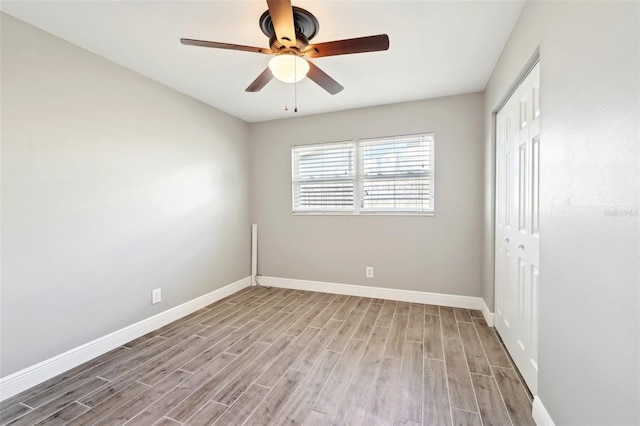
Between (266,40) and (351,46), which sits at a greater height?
(266,40)

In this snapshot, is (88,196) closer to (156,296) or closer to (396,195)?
(156,296)

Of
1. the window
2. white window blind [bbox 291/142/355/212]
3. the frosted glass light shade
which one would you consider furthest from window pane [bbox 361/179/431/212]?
the frosted glass light shade

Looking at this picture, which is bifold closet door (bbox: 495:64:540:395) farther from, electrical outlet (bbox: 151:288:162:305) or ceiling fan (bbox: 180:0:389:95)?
electrical outlet (bbox: 151:288:162:305)

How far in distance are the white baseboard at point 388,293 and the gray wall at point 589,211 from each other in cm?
168

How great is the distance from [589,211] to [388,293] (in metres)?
2.71

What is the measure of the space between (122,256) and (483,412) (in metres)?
3.00

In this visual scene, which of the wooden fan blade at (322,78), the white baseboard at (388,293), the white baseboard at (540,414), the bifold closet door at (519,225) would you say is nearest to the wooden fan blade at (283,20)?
the wooden fan blade at (322,78)

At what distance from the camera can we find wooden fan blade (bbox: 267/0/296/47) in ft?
4.62

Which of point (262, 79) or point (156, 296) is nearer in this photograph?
point (262, 79)

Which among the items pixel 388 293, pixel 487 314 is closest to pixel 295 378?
pixel 388 293

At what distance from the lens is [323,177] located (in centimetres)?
394

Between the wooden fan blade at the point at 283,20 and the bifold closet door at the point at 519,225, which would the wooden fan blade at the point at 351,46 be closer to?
the wooden fan blade at the point at 283,20

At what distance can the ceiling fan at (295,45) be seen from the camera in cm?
161

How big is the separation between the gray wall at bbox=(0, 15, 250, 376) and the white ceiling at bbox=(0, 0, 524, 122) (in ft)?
0.88
